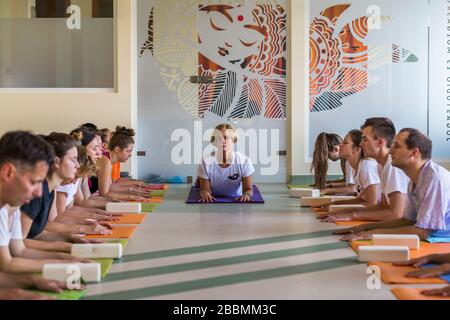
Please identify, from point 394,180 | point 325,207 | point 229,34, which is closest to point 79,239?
point 394,180

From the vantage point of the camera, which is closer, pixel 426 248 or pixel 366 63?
pixel 426 248

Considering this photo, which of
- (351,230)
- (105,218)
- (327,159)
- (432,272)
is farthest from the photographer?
(327,159)

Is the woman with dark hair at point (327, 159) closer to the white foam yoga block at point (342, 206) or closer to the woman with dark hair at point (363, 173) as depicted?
the woman with dark hair at point (363, 173)

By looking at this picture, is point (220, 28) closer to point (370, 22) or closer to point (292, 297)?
point (370, 22)

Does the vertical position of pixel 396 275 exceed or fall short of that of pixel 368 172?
it falls short

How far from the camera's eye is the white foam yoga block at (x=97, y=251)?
167 inches

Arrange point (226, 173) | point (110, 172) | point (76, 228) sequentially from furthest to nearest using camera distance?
point (226, 173)
point (110, 172)
point (76, 228)

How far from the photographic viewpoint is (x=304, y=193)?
796 centimetres

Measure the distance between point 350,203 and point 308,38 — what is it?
13.5 ft

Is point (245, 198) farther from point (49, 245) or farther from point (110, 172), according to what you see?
point (49, 245)

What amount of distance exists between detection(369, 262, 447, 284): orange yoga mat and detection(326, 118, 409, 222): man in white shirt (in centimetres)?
148

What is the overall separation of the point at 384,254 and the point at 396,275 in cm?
37

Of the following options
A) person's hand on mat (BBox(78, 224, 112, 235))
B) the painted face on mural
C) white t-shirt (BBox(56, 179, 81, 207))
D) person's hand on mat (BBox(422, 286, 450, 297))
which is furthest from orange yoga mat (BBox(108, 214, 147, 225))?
the painted face on mural

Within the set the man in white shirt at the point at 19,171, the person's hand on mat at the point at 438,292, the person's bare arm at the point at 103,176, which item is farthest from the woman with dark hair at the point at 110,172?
the person's hand on mat at the point at 438,292
